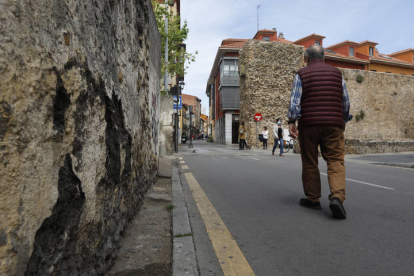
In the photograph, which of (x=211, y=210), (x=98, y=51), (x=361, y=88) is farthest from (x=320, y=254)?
(x=361, y=88)

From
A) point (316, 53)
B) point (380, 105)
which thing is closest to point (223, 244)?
point (316, 53)

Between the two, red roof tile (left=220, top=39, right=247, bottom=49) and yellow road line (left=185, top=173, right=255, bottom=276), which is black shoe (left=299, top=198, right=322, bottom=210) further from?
red roof tile (left=220, top=39, right=247, bottom=49)

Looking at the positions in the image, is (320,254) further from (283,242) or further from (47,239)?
(47,239)

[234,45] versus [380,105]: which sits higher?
[234,45]

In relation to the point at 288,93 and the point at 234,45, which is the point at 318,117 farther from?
the point at 234,45

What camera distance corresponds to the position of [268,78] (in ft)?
90.5

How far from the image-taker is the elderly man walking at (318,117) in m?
3.64

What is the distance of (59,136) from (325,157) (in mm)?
3160

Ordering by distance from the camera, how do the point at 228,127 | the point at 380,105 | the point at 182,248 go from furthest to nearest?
1. the point at 228,127
2. the point at 380,105
3. the point at 182,248

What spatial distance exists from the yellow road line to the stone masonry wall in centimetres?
2363

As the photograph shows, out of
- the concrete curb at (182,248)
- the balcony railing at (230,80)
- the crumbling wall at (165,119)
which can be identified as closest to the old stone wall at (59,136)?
the concrete curb at (182,248)

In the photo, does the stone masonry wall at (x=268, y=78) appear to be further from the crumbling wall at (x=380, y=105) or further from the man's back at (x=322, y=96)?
the man's back at (x=322, y=96)

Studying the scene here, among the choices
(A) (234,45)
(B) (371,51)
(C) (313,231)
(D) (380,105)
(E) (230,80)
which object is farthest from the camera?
(B) (371,51)

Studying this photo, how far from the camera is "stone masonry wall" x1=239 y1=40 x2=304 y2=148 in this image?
1075 inches
